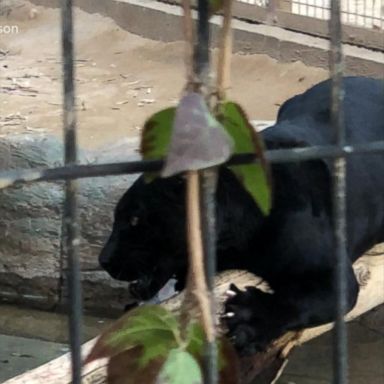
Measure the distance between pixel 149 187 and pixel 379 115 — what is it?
74 centimetres

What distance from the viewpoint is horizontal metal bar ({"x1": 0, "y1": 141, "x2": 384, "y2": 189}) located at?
962 millimetres

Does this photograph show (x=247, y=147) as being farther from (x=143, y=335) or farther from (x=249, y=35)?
(x=249, y=35)

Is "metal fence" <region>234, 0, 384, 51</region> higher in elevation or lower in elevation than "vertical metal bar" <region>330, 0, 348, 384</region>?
lower

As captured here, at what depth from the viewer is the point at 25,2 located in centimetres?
661

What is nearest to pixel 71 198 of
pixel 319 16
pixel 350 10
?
pixel 350 10

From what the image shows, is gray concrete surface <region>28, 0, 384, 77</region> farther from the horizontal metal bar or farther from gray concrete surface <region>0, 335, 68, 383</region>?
the horizontal metal bar

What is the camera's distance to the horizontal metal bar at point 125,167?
0.96m

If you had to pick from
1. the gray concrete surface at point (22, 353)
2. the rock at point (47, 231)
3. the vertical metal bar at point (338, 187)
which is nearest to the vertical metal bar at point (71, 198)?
the vertical metal bar at point (338, 187)

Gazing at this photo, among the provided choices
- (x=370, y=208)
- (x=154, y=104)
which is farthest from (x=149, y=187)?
(x=154, y=104)

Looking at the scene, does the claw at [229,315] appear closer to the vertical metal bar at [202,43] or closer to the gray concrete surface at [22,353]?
the vertical metal bar at [202,43]

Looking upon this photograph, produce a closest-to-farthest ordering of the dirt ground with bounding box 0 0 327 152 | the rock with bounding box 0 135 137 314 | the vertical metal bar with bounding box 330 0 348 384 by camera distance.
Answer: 1. the vertical metal bar with bounding box 330 0 348 384
2. the rock with bounding box 0 135 137 314
3. the dirt ground with bounding box 0 0 327 152

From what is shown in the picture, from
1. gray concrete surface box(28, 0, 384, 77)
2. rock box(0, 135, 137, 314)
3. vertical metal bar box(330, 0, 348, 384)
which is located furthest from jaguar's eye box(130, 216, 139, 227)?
gray concrete surface box(28, 0, 384, 77)

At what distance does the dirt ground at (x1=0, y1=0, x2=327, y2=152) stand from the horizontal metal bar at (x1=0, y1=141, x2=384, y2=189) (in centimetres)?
283

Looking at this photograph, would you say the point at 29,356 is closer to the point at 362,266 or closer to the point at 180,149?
the point at 362,266
